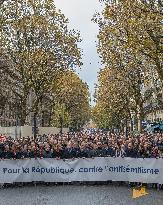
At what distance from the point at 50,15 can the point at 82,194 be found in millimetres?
29437

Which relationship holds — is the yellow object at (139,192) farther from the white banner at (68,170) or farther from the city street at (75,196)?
the white banner at (68,170)

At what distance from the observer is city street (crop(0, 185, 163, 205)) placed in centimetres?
2017

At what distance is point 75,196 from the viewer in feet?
71.7

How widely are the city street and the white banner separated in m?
0.59

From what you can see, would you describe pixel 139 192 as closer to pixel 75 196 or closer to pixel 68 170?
pixel 75 196

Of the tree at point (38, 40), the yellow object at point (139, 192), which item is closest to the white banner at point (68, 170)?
the yellow object at point (139, 192)

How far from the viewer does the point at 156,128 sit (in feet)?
187

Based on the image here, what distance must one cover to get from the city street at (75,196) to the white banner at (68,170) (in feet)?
1.92

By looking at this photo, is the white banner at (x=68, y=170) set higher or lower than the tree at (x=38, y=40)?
lower

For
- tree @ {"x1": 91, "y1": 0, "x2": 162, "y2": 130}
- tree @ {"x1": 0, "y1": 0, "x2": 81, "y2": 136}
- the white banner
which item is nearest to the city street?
the white banner

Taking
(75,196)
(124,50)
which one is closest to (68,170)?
(75,196)

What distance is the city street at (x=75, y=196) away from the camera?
20.2 m

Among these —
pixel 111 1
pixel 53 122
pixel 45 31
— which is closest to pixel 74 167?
pixel 111 1

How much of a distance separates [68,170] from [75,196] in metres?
4.08
